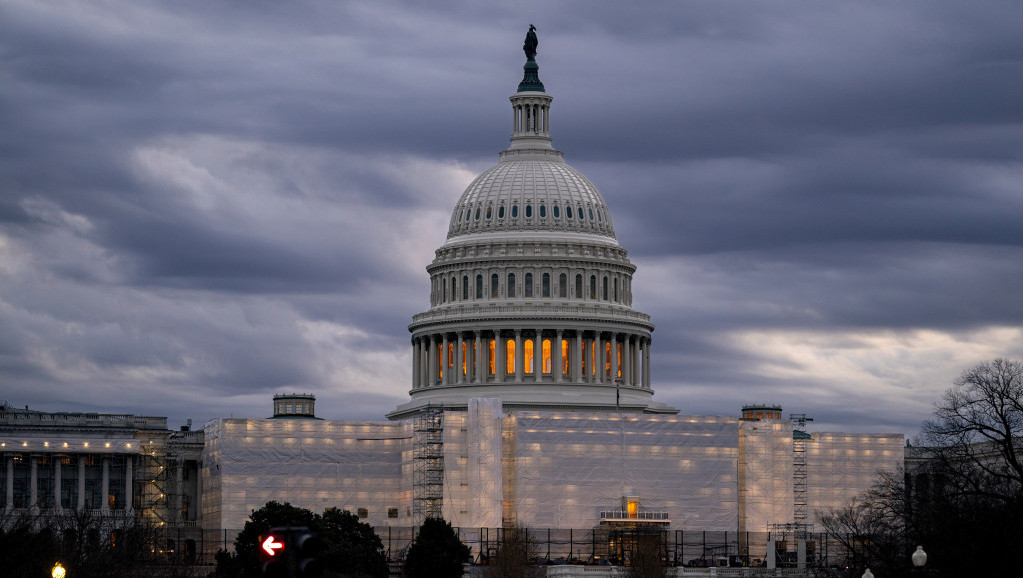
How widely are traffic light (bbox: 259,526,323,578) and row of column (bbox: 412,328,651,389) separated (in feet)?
458

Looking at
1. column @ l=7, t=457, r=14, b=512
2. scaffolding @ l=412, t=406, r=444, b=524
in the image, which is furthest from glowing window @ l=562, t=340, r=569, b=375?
column @ l=7, t=457, r=14, b=512

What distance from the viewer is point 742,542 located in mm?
178500

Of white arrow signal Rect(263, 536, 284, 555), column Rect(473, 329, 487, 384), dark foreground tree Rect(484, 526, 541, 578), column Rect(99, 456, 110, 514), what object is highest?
column Rect(473, 329, 487, 384)

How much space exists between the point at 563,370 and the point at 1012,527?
316 feet

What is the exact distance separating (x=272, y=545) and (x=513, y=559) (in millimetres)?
98417

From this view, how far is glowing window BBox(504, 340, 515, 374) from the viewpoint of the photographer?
639ft

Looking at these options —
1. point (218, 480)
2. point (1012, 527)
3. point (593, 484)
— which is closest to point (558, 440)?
point (593, 484)

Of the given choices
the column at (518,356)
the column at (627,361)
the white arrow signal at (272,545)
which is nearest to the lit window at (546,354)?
the column at (518,356)

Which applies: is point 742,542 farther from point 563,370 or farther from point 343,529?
Answer: point 343,529

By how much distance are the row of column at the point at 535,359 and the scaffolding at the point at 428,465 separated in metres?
15.9

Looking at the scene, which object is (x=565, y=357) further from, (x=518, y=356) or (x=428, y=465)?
(x=428, y=465)

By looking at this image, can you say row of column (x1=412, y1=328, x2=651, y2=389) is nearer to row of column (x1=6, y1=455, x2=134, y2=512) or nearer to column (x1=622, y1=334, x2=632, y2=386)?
column (x1=622, y1=334, x2=632, y2=386)

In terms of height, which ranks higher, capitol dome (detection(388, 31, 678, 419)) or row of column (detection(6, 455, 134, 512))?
capitol dome (detection(388, 31, 678, 419))

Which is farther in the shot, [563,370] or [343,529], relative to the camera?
[563,370]
